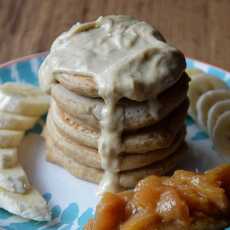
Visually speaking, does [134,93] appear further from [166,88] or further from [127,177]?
[127,177]

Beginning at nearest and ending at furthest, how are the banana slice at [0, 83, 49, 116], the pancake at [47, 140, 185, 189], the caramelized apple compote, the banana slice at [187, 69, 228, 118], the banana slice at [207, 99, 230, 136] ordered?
the caramelized apple compote < the pancake at [47, 140, 185, 189] < the banana slice at [0, 83, 49, 116] < the banana slice at [207, 99, 230, 136] < the banana slice at [187, 69, 228, 118]

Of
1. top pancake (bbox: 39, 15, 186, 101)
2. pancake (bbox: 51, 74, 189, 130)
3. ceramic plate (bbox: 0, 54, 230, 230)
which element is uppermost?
top pancake (bbox: 39, 15, 186, 101)

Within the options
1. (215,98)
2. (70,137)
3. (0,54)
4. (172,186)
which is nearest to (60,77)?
(70,137)

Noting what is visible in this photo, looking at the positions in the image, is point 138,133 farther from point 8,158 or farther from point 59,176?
point 8,158

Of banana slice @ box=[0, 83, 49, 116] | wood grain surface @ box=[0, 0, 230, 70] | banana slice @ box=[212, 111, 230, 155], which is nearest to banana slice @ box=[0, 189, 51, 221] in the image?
banana slice @ box=[0, 83, 49, 116]

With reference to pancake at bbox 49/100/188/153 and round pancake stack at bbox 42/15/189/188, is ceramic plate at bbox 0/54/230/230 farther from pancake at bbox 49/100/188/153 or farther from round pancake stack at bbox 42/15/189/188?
pancake at bbox 49/100/188/153

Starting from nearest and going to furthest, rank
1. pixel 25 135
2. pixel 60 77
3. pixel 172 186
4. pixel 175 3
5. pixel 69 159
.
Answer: pixel 172 186 < pixel 60 77 < pixel 69 159 < pixel 25 135 < pixel 175 3
